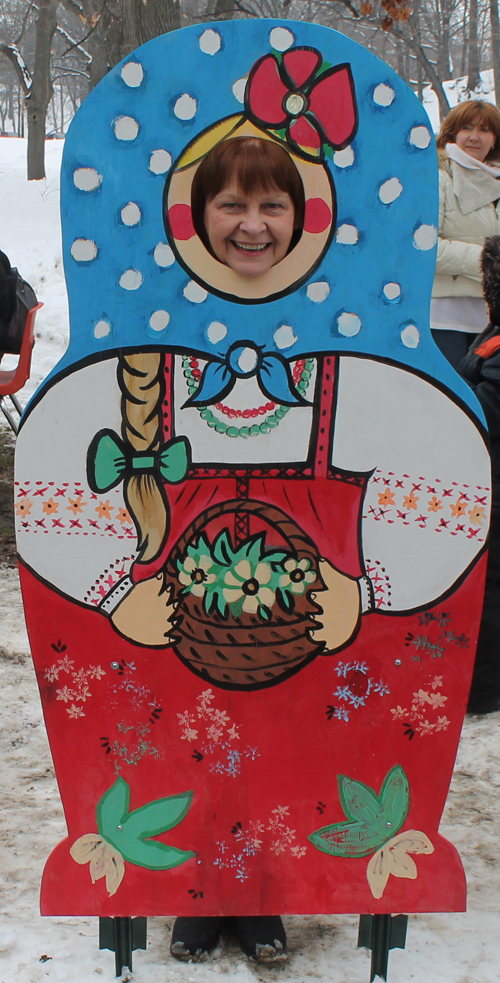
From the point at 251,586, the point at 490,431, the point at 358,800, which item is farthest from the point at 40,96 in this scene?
the point at 358,800

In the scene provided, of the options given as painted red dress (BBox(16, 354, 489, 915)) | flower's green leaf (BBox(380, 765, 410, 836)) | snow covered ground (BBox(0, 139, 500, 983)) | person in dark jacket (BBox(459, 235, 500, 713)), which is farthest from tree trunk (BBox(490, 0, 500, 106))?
flower's green leaf (BBox(380, 765, 410, 836))

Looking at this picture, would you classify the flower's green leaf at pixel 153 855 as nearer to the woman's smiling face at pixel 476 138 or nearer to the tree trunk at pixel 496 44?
the woman's smiling face at pixel 476 138

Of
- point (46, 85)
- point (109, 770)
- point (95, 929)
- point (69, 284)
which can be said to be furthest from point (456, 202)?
point (46, 85)

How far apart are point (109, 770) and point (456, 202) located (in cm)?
234

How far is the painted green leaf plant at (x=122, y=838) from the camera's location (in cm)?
162

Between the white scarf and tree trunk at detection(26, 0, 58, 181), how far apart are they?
11.4 metres

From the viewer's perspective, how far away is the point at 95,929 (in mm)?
1841

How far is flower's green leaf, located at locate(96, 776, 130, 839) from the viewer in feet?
5.32

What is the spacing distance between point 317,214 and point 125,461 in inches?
21.4

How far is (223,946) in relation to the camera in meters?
1.77

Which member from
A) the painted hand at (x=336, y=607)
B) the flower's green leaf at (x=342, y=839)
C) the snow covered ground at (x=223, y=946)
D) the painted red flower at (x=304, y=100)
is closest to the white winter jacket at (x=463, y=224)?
the snow covered ground at (x=223, y=946)

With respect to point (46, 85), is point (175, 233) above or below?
below

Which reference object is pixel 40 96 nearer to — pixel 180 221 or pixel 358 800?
pixel 180 221

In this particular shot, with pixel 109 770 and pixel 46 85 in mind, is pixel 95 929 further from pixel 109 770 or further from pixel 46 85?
pixel 46 85
